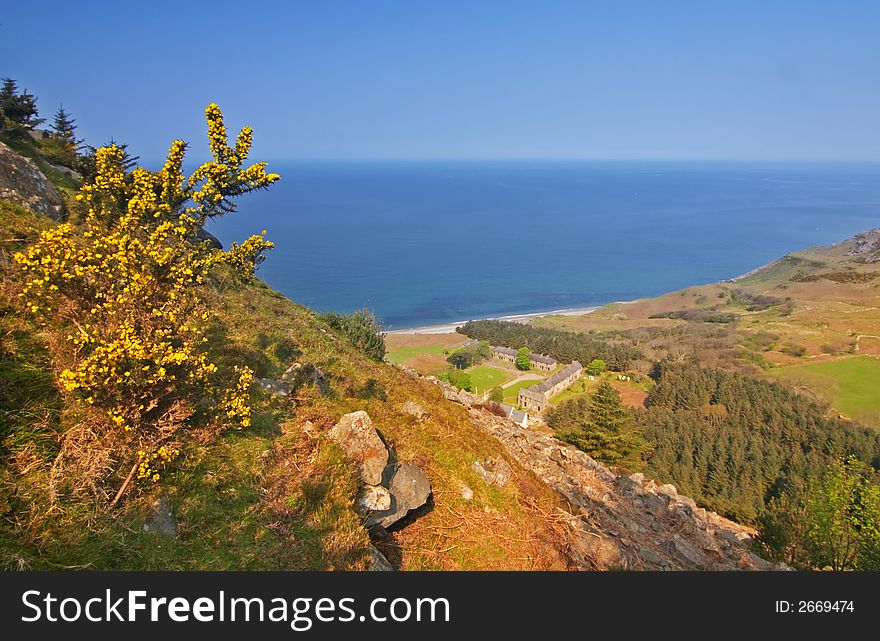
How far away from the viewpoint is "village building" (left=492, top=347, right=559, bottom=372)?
2965 inches

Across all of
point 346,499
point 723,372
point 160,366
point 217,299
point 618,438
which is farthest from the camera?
point 723,372

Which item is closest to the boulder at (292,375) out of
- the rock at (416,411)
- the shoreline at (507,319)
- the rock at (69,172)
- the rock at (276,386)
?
the rock at (276,386)

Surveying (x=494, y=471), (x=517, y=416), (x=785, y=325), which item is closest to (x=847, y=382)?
(x=785, y=325)

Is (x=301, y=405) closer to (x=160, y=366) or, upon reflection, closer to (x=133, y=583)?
(x=160, y=366)

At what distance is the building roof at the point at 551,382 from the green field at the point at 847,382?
32.5 meters

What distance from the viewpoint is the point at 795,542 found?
13.2 m

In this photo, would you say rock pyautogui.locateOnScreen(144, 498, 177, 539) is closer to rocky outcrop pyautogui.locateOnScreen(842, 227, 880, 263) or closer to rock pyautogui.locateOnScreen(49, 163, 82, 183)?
rock pyautogui.locateOnScreen(49, 163, 82, 183)

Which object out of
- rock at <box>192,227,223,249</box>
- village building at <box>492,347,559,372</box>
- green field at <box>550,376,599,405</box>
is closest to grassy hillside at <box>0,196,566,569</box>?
rock at <box>192,227,223,249</box>

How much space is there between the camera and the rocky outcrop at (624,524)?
8117 millimetres

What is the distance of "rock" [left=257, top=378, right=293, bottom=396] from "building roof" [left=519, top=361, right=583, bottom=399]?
5403 centimetres

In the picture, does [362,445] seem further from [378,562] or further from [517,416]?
[517,416]

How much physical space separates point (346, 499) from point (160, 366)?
302cm

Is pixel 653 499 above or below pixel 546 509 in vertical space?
below

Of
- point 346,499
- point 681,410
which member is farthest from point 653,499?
point 681,410
